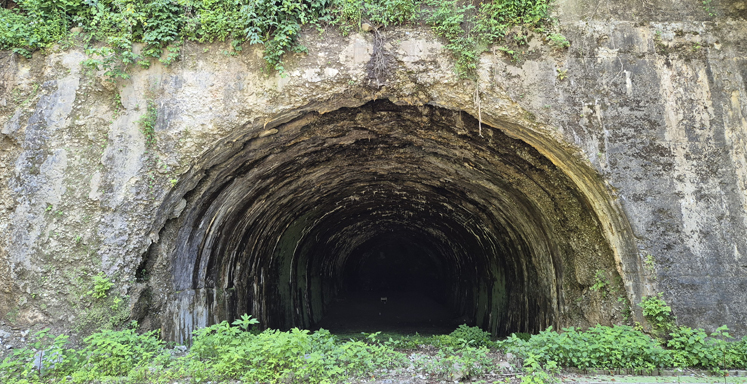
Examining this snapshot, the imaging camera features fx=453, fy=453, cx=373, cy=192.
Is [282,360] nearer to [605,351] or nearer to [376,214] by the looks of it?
[605,351]

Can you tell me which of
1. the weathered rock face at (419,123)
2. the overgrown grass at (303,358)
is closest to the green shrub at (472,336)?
the weathered rock face at (419,123)

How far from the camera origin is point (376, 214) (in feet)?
50.4

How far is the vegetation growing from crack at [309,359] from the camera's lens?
16.5 feet

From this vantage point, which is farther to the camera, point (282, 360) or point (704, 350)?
point (704, 350)

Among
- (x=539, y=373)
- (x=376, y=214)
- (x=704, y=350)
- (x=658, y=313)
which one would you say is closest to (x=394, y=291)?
(x=376, y=214)

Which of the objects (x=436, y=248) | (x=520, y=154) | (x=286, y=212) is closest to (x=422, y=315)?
(x=436, y=248)

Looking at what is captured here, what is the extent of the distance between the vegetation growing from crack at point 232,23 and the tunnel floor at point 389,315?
964 centimetres

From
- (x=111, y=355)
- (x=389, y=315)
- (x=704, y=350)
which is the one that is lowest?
(x=389, y=315)

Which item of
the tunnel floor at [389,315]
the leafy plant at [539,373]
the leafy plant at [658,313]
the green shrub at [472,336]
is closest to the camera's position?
the leafy plant at [539,373]

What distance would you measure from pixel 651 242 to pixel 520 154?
86.8 inches

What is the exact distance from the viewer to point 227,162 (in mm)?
6992

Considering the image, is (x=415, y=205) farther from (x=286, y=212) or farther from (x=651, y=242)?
(x=651, y=242)

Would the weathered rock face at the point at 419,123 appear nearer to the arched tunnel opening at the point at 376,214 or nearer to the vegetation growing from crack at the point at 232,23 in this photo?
the arched tunnel opening at the point at 376,214

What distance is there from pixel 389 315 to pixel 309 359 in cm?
1390
